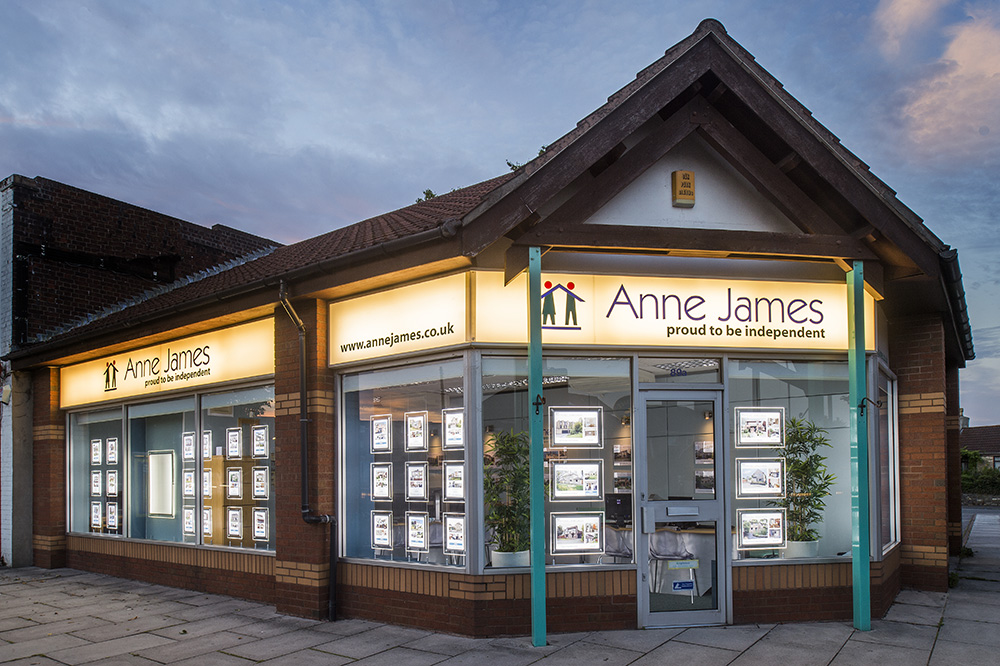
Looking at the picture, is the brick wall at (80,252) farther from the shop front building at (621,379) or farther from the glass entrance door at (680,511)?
the glass entrance door at (680,511)

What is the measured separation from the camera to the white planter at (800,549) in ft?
25.6

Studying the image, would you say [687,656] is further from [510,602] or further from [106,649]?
[106,649]

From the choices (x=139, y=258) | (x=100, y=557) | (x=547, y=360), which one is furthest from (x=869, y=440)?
(x=139, y=258)

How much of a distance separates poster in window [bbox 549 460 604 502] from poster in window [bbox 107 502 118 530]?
308 inches

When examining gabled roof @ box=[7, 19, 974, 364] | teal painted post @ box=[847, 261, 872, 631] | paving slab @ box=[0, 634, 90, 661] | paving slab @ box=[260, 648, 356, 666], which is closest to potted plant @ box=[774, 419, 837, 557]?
teal painted post @ box=[847, 261, 872, 631]

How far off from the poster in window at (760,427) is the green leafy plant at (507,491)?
6.99ft

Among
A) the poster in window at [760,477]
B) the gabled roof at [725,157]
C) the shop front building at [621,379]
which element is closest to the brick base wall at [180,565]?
the shop front building at [621,379]

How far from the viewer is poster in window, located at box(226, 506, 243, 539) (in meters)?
9.85

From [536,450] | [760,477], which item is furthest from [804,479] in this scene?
[536,450]

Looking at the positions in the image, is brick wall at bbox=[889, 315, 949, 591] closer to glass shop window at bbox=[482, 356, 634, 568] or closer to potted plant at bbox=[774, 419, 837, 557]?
potted plant at bbox=[774, 419, 837, 557]

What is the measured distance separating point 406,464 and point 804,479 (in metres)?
3.98

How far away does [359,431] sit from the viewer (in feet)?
27.7

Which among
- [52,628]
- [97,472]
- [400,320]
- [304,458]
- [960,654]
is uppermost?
[400,320]

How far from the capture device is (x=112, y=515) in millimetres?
12141
